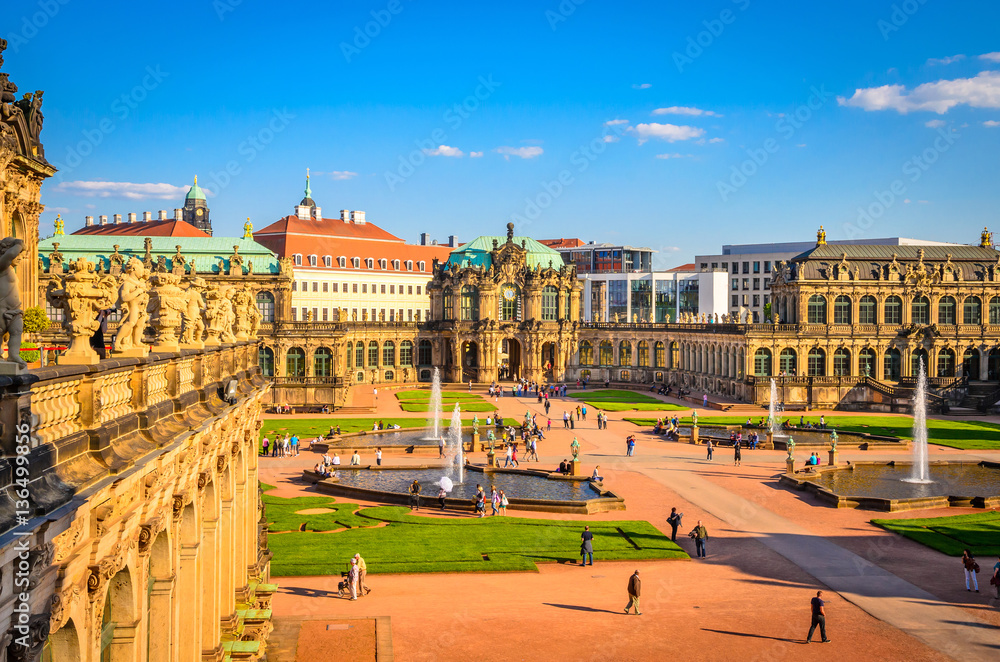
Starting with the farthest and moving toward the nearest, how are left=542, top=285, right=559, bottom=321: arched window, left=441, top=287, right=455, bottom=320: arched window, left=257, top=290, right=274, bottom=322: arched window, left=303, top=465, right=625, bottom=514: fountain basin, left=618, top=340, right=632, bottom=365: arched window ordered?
left=618, top=340, right=632, bottom=365: arched window → left=542, top=285, right=559, bottom=321: arched window → left=441, top=287, right=455, bottom=320: arched window → left=257, top=290, right=274, bottom=322: arched window → left=303, top=465, right=625, bottom=514: fountain basin

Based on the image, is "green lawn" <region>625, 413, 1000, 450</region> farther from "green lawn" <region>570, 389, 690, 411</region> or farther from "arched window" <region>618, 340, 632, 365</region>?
"arched window" <region>618, 340, 632, 365</region>

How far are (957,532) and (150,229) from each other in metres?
100

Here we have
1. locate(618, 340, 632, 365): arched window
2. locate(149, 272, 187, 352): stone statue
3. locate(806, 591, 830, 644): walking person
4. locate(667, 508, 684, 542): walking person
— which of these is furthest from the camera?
locate(618, 340, 632, 365): arched window

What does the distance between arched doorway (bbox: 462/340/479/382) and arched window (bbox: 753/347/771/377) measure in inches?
1379

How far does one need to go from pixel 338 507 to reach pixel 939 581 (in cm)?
2603

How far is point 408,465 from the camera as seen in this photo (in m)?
55.7

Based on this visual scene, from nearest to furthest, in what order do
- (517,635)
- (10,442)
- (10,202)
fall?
(10,442), (517,635), (10,202)

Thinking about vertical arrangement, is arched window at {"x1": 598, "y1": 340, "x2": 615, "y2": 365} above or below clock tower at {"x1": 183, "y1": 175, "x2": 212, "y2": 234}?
below

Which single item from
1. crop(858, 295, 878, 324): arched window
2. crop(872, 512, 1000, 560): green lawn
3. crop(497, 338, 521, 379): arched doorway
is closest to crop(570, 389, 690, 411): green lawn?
crop(497, 338, 521, 379): arched doorway

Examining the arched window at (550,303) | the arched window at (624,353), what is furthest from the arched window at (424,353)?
the arched window at (624,353)

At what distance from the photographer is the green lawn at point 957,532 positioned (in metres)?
36.0

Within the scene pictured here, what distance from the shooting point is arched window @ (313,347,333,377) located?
93375mm

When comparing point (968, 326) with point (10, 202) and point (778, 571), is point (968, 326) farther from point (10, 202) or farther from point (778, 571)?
point (10, 202)

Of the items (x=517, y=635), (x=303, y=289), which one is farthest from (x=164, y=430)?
(x=303, y=289)
